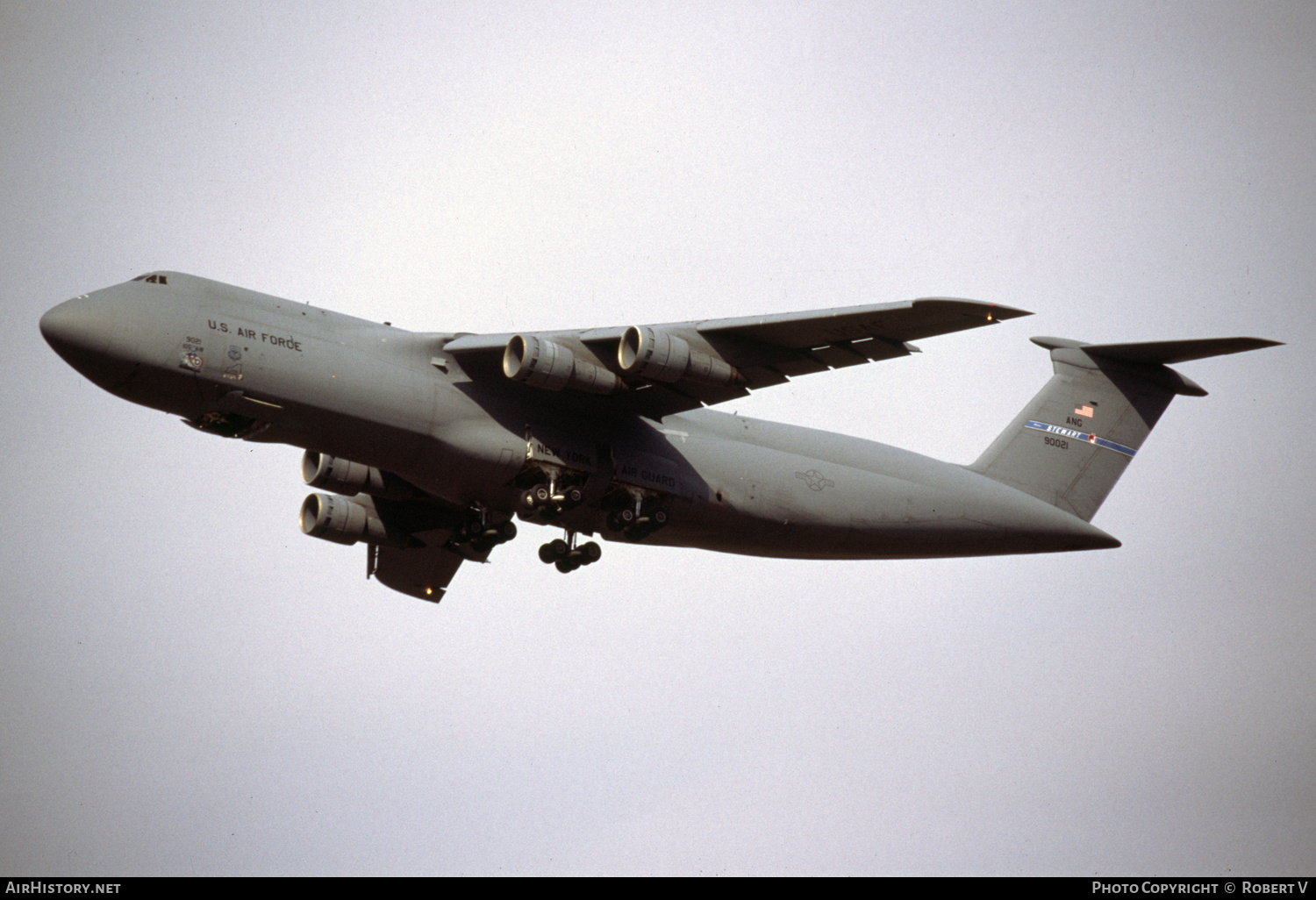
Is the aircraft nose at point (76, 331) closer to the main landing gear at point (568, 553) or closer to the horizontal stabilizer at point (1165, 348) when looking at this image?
the main landing gear at point (568, 553)

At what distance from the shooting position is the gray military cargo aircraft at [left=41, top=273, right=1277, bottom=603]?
41.9 ft

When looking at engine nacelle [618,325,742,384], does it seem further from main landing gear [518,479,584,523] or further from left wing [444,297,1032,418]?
main landing gear [518,479,584,523]

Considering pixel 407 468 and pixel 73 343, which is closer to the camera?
pixel 73 343

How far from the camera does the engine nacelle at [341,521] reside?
16141 millimetres

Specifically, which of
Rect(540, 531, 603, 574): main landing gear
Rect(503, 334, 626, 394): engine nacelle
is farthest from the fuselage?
Rect(503, 334, 626, 394): engine nacelle

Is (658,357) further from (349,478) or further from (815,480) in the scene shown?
(349,478)

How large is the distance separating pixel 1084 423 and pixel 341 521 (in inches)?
344

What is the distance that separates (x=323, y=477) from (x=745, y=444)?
4.34 meters

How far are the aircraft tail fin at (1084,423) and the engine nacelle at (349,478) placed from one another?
6650 mm

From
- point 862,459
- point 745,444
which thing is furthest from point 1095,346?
point 745,444

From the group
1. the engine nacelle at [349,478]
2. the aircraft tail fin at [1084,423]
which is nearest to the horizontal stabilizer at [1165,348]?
the aircraft tail fin at [1084,423]
